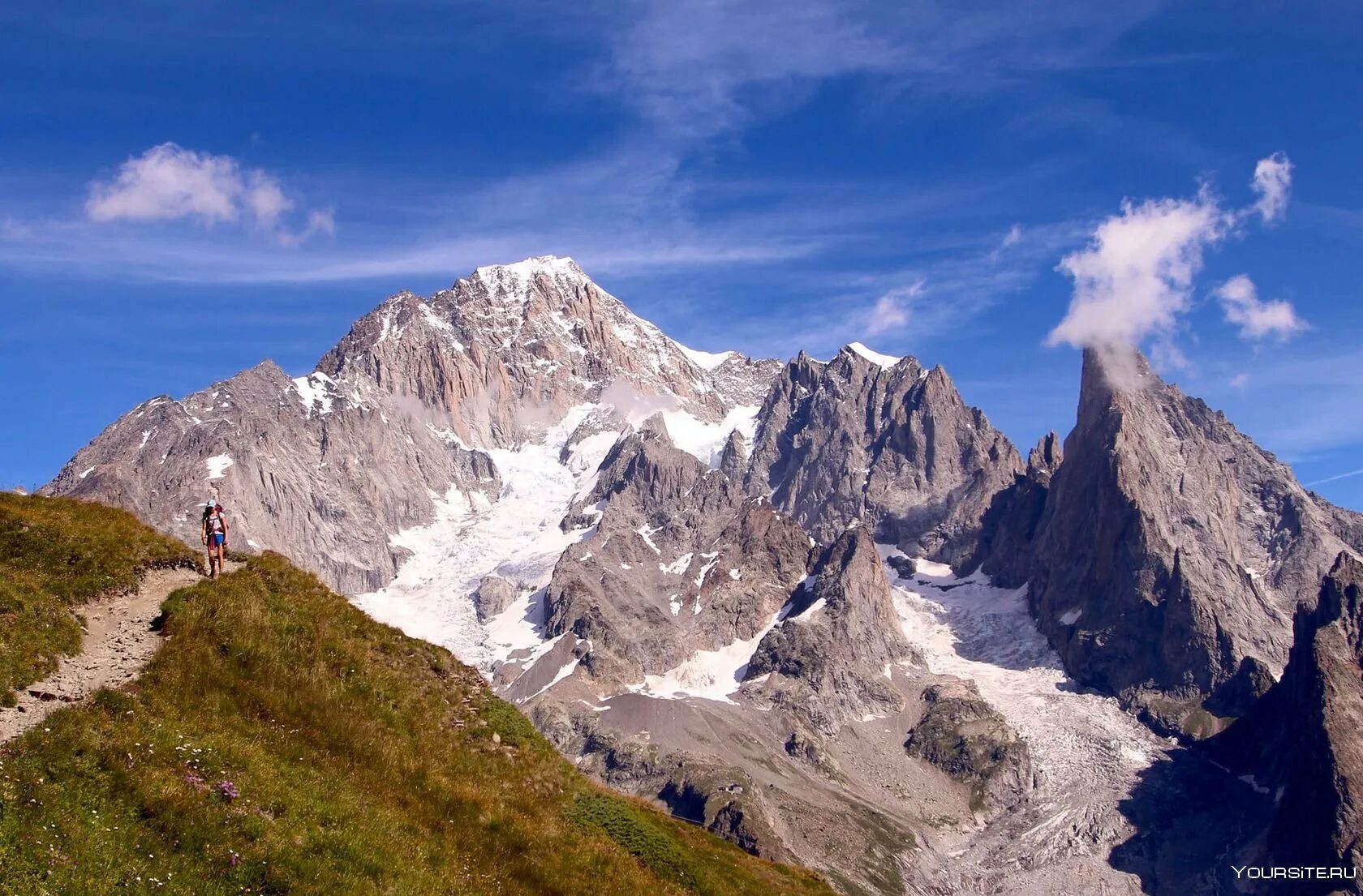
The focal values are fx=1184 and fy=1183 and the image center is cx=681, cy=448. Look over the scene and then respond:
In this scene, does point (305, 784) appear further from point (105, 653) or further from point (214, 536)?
point (214, 536)

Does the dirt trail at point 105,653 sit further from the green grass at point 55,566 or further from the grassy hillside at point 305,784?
the grassy hillside at point 305,784

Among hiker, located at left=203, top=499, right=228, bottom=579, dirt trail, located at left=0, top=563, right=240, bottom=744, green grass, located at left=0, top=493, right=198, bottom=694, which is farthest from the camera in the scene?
hiker, located at left=203, top=499, right=228, bottom=579

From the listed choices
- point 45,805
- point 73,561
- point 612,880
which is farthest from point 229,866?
point 73,561

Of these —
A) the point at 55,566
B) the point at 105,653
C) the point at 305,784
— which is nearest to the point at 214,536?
the point at 55,566

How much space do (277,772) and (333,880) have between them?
13.3 feet

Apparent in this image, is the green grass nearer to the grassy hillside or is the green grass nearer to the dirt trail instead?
the dirt trail

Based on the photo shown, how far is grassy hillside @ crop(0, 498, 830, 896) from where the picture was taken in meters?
24.8

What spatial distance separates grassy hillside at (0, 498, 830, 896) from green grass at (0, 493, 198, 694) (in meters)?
2.15

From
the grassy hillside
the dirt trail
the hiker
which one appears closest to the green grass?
the dirt trail

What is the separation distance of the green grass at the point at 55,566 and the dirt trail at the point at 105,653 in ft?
1.02

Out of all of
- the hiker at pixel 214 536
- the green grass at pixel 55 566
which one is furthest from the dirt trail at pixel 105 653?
the hiker at pixel 214 536

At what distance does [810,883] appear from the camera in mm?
47688

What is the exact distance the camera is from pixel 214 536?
128 ft

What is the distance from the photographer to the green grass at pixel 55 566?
1166 inches
